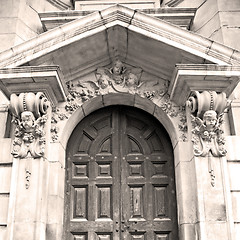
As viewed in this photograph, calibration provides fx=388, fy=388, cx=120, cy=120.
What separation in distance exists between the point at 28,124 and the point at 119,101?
1.73 meters

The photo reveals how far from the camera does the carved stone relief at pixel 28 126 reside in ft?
18.7

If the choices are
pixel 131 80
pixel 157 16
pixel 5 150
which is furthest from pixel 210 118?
pixel 5 150

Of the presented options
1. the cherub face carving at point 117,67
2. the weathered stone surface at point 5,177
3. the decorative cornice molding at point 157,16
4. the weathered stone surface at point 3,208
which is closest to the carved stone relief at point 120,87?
the cherub face carving at point 117,67

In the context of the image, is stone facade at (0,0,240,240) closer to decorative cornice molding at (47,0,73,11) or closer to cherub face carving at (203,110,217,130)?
cherub face carving at (203,110,217,130)

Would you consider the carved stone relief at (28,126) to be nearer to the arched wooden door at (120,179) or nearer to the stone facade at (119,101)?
the stone facade at (119,101)

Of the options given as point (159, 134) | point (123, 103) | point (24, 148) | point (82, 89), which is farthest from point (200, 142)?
point (24, 148)

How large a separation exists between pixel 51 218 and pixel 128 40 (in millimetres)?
2995

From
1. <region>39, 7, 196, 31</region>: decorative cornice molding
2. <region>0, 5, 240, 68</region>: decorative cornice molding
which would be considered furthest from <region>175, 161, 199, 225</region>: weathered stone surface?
<region>39, 7, 196, 31</region>: decorative cornice molding

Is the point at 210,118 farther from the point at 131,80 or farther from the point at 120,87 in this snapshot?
the point at 120,87

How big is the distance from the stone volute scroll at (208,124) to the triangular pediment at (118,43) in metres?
0.55

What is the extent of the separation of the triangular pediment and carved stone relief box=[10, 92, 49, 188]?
553mm

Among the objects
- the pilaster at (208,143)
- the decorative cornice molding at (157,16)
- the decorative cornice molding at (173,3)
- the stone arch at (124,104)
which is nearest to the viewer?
the pilaster at (208,143)

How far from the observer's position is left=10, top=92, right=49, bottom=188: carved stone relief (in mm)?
5699

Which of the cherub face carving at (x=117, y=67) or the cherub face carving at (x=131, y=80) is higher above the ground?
the cherub face carving at (x=117, y=67)
